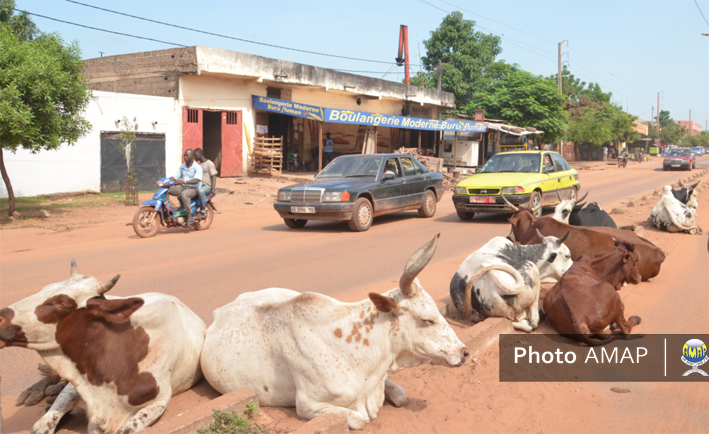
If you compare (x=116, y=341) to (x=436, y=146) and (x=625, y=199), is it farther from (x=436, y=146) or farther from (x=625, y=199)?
(x=436, y=146)

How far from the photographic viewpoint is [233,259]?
902 centimetres

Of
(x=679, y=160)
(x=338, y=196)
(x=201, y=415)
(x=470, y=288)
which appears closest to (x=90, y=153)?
(x=338, y=196)

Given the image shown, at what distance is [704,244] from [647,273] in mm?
3889

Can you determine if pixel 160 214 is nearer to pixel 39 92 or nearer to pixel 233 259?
pixel 233 259

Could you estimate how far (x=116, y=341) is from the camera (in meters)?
Answer: 3.26

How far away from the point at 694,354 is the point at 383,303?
3396mm

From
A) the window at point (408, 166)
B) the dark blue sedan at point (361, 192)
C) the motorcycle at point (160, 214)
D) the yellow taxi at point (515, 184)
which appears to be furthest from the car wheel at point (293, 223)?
the yellow taxi at point (515, 184)

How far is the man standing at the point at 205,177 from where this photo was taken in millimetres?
12164

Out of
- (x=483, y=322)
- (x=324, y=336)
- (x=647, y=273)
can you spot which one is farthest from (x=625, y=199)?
(x=324, y=336)

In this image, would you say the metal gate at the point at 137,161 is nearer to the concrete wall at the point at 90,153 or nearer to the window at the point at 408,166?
the concrete wall at the point at 90,153

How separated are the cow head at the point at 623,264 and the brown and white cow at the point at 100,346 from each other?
4.82 m

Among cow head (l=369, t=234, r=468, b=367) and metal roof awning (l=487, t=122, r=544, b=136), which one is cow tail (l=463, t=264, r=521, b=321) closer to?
cow head (l=369, t=234, r=468, b=367)

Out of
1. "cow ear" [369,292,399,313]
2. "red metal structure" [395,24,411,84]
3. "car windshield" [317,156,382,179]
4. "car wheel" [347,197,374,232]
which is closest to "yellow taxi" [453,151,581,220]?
"car windshield" [317,156,382,179]

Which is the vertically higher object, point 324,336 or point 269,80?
point 269,80
